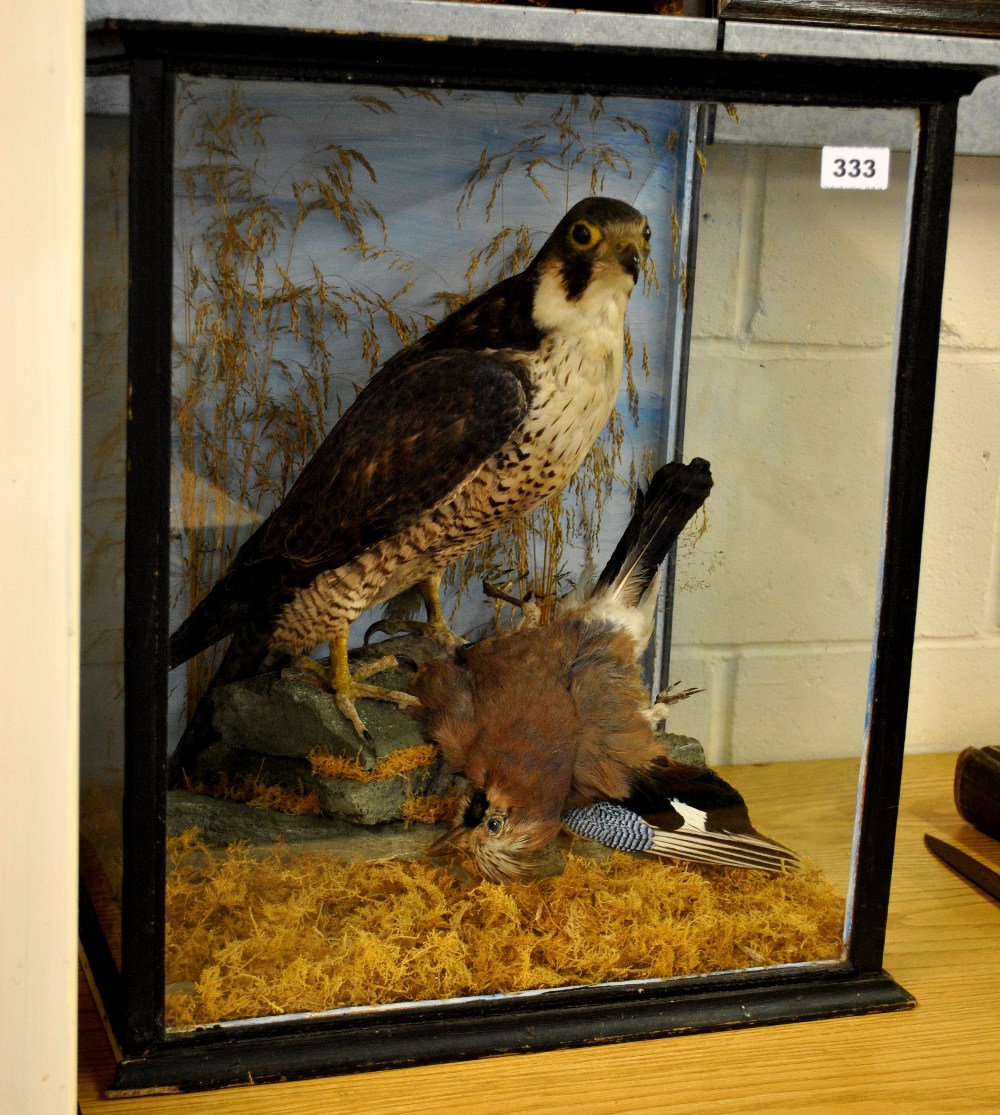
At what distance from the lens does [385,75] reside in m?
0.66

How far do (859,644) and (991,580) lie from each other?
0.54 metres

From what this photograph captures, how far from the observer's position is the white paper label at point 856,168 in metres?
0.74

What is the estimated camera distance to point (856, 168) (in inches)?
29.2

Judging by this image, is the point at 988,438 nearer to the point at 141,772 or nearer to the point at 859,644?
the point at 859,644

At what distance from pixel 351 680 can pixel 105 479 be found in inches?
7.7

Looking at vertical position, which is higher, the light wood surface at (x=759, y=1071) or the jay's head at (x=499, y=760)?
the jay's head at (x=499, y=760)

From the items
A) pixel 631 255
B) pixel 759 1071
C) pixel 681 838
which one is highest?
pixel 631 255

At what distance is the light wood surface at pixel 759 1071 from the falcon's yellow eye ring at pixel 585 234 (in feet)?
1.24

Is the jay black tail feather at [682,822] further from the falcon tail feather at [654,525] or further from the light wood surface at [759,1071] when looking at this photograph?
the falcon tail feather at [654,525]

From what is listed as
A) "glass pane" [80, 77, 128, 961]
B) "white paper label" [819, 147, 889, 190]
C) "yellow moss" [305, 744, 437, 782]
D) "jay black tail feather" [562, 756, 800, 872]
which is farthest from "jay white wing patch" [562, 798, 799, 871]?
"white paper label" [819, 147, 889, 190]

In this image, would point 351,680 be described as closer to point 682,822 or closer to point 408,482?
point 408,482

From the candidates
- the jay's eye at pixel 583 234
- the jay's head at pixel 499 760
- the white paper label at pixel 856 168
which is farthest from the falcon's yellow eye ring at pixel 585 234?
the jay's head at pixel 499 760

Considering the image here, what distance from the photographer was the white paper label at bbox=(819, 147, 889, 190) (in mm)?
740

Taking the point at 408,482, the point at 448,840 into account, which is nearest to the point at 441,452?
the point at 408,482
